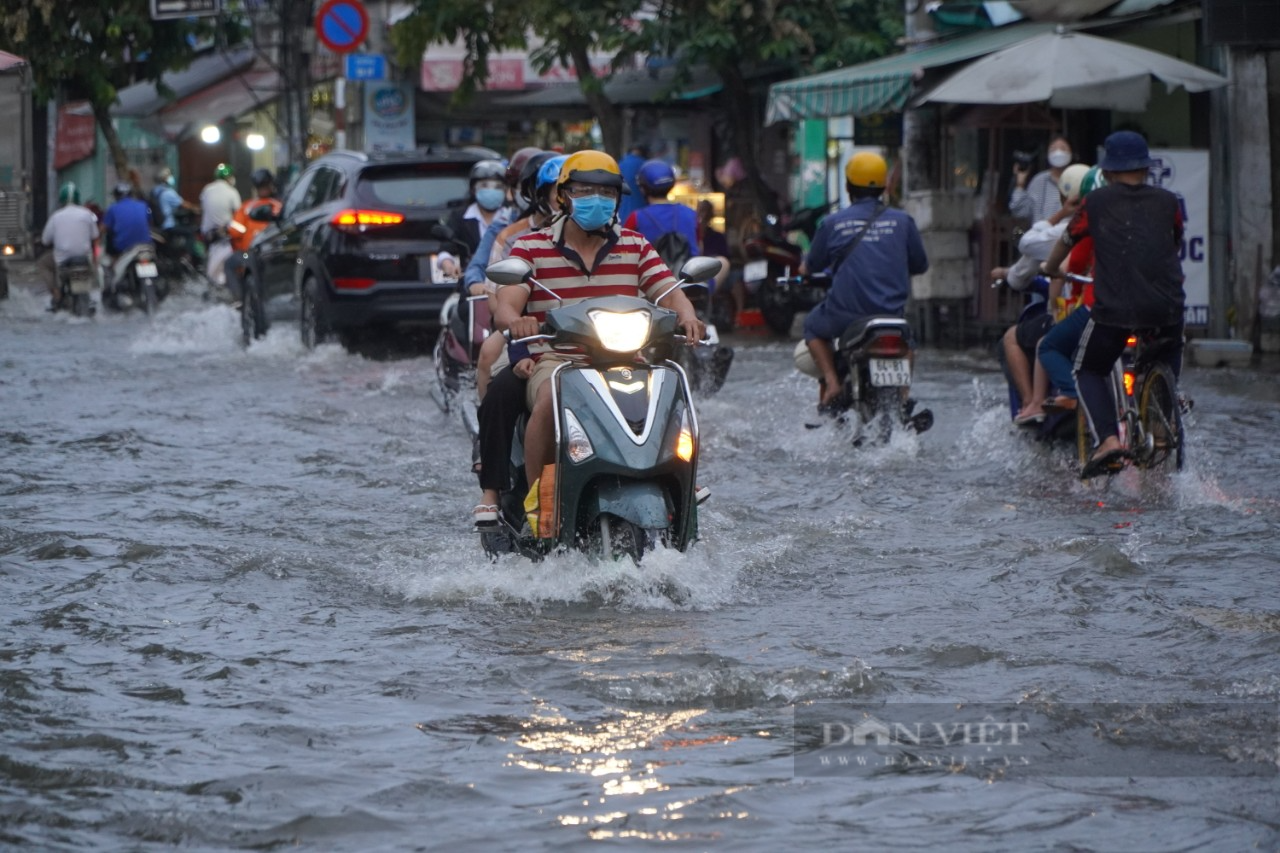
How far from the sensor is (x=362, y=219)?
618 inches

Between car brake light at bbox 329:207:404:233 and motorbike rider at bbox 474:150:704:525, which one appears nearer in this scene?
motorbike rider at bbox 474:150:704:525

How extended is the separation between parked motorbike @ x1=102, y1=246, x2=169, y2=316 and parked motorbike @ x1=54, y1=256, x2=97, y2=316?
12.8 inches

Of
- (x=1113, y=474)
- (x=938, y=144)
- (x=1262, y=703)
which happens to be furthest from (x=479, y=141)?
(x=1262, y=703)

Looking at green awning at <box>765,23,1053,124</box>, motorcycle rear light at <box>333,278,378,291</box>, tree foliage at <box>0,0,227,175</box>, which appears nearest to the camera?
motorcycle rear light at <box>333,278,378,291</box>

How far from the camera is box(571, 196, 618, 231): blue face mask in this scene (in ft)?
23.0

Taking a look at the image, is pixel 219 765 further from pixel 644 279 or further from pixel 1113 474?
pixel 1113 474

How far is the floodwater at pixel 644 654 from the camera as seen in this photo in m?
4.37

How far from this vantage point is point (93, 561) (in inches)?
296

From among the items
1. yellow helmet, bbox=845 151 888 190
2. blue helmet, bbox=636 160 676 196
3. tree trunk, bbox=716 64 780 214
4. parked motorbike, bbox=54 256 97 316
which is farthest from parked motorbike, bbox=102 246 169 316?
yellow helmet, bbox=845 151 888 190

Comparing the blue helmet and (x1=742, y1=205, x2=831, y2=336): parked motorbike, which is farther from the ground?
the blue helmet

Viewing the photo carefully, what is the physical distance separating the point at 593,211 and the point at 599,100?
17.4 meters

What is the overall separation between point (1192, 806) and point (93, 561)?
4.41 m

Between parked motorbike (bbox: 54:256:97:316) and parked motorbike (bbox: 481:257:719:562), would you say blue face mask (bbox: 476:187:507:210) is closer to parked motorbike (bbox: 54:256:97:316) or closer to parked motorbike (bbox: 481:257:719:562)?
parked motorbike (bbox: 481:257:719:562)

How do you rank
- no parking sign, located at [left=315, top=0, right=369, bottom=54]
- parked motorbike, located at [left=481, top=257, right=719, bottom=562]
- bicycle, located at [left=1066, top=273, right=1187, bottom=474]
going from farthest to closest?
no parking sign, located at [left=315, top=0, right=369, bottom=54] → bicycle, located at [left=1066, top=273, right=1187, bottom=474] → parked motorbike, located at [left=481, top=257, right=719, bottom=562]
